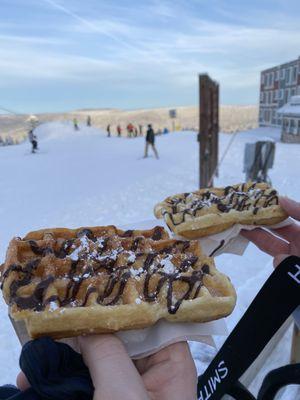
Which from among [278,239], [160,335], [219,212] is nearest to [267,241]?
[278,239]

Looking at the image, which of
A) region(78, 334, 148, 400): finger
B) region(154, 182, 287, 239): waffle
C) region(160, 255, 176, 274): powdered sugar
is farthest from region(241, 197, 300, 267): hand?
region(78, 334, 148, 400): finger

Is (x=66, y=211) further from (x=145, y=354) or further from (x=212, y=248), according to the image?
(x=145, y=354)

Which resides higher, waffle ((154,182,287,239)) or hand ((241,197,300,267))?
waffle ((154,182,287,239))

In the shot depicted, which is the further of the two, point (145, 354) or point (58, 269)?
point (58, 269)

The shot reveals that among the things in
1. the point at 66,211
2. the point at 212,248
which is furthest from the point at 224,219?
the point at 66,211

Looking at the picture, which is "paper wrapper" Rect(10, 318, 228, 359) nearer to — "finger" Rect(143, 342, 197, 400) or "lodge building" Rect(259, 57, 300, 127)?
"finger" Rect(143, 342, 197, 400)

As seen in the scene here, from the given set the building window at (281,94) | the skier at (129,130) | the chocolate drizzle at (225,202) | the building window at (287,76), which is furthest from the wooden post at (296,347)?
the building window at (281,94)

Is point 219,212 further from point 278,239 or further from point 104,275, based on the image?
point 104,275
